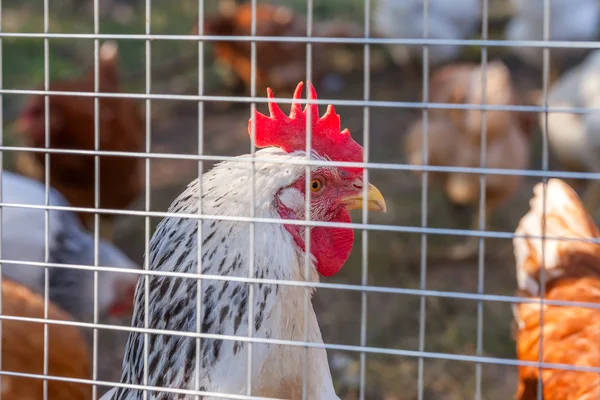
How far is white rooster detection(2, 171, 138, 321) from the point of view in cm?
348

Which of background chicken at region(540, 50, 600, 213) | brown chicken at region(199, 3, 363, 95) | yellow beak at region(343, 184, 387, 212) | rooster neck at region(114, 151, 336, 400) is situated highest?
brown chicken at region(199, 3, 363, 95)

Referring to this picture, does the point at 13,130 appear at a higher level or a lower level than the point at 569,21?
lower

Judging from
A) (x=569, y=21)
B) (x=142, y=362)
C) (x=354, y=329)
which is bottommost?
(x=354, y=329)

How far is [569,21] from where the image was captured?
23.9 ft

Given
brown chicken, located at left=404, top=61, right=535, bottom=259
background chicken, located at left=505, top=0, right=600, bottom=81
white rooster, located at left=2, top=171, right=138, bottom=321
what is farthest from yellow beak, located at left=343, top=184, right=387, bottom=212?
background chicken, located at left=505, top=0, right=600, bottom=81

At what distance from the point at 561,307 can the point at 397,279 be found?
2454mm

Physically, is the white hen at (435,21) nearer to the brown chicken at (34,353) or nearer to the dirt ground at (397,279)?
the dirt ground at (397,279)

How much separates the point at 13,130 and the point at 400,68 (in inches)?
166

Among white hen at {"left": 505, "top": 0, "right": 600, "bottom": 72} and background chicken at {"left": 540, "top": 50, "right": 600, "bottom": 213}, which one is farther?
white hen at {"left": 505, "top": 0, "right": 600, "bottom": 72}

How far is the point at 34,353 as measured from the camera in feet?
7.64

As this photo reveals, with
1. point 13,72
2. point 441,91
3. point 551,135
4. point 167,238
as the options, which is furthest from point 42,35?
point 13,72

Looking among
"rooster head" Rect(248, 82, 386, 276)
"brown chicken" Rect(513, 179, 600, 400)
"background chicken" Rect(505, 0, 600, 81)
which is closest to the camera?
"rooster head" Rect(248, 82, 386, 276)

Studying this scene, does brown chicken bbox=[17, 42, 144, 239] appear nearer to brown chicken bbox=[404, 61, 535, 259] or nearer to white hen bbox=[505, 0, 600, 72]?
brown chicken bbox=[404, 61, 535, 259]

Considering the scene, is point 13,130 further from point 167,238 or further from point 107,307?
point 167,238
